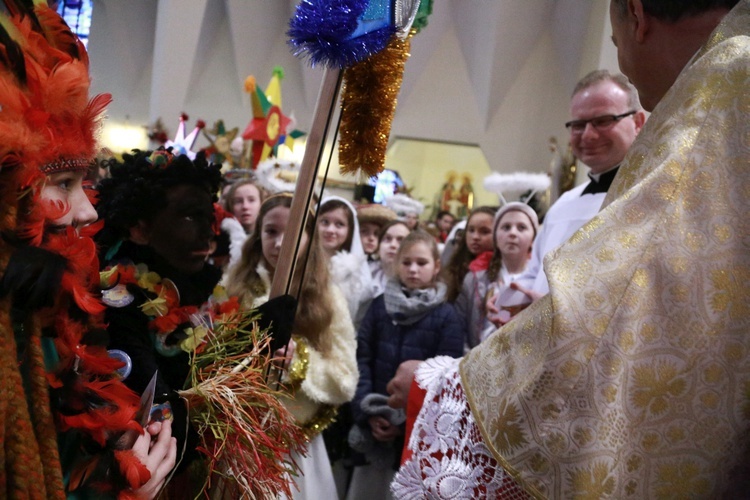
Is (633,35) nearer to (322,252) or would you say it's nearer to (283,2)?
(322,252)

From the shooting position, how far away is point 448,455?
140 centimetres

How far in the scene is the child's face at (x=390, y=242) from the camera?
496cm

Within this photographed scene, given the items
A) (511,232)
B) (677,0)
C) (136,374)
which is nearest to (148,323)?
(136,374)

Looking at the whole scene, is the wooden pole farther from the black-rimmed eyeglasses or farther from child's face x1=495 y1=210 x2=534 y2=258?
child's face x1=495 y1=210 x2=534 y2=258

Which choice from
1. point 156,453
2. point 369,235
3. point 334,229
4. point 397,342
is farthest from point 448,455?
point 369,235

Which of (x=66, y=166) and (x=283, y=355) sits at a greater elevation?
(x=66, y=166)

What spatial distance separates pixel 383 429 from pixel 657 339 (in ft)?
7.72

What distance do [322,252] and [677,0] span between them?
86.8 inches

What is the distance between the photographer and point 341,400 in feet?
10.0

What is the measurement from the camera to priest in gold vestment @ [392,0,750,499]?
1177 mm

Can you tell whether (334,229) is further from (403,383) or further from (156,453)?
(156,453)

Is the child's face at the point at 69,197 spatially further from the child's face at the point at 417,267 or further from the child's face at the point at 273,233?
the child's face at the point at 417,267

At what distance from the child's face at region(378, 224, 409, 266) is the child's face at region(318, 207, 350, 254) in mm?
411

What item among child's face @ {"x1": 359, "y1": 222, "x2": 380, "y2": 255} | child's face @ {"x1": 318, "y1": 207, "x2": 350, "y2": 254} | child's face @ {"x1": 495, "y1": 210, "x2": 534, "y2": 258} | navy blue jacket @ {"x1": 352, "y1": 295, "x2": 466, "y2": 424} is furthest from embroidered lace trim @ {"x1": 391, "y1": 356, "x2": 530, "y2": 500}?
child's face @ {"x1": 359, "y1": 222, "x2": 380, "y2": 255}
